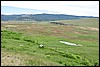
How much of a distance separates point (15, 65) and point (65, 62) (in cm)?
848

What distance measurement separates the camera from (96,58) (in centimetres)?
3653

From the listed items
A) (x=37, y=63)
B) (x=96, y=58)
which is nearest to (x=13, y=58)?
(x=37, y=63)

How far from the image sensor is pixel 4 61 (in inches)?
894

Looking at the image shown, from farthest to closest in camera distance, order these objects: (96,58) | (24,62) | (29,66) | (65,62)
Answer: (96,58), (65,62), (24,62), (29,66)

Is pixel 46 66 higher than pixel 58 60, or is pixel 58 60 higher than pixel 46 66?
pixel 46 66

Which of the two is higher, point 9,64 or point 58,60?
point 9,64

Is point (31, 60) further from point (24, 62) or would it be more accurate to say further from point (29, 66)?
point (29, 66)

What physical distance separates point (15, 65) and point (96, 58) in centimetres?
1716

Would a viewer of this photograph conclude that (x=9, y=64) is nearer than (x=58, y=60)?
Yes

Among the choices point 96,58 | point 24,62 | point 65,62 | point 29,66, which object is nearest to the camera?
point 29,66

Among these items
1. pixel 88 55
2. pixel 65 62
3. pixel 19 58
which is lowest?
pixel 88 55

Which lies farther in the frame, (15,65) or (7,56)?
(7,56)

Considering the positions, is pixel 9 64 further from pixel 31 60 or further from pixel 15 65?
pixel 31 60

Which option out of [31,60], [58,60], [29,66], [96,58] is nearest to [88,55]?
[96,58]
